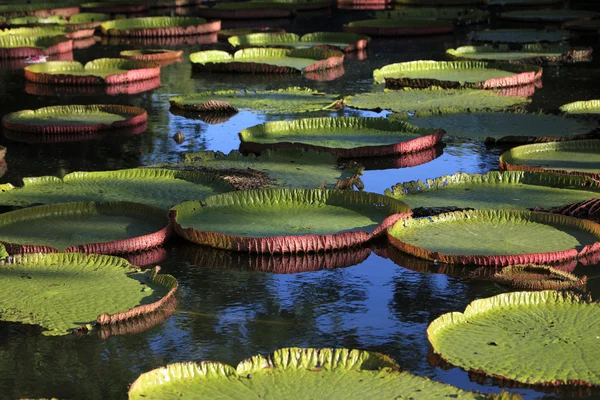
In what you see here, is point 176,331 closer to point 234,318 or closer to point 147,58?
point 234,318

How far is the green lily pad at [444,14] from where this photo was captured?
46.7 ft

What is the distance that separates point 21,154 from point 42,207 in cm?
175

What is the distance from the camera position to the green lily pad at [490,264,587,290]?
406 cm

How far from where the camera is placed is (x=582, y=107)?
7551 mm

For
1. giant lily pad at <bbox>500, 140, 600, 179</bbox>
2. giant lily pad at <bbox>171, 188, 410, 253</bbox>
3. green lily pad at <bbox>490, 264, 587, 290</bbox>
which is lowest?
green lily pad at <bbox>490, 264, 587, 290</bbox>

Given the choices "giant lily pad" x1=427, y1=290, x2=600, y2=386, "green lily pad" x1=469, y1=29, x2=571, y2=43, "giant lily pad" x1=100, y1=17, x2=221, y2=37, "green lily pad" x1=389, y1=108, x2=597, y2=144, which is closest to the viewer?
"giant lily pad" x1=427, y1=290, x2=600, y2=386

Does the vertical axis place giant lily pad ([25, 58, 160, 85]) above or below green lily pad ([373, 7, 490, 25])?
above

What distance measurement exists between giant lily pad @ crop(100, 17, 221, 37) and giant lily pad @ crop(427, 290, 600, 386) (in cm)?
1000

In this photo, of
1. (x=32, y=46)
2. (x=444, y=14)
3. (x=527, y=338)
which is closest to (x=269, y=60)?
(x=32, y=46)

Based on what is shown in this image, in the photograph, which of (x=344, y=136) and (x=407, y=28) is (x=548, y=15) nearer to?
(x=407, y=28)

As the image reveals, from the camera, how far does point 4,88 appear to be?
30.1 feet

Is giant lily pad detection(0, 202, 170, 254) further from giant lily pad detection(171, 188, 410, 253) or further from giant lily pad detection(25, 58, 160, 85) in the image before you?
giant lily pad detection(25, 58, 160, 85)

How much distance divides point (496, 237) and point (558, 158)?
164 centimetres

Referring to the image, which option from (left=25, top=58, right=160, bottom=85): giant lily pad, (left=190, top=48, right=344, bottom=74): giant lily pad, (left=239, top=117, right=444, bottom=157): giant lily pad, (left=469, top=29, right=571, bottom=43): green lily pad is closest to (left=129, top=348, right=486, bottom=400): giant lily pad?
(left=239, top=117, right=444, bottom=157): giant lily pad
